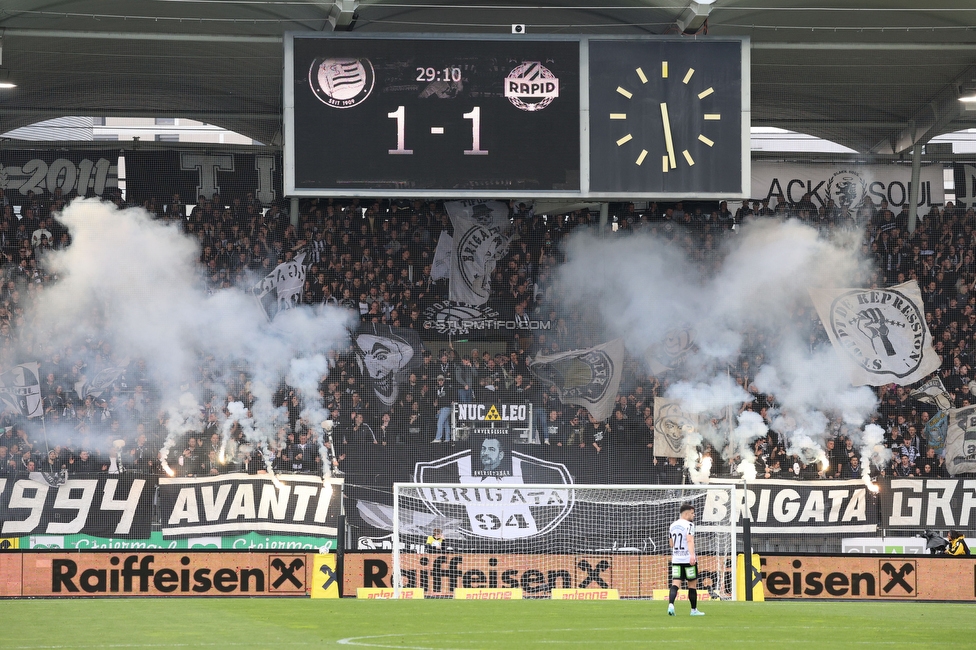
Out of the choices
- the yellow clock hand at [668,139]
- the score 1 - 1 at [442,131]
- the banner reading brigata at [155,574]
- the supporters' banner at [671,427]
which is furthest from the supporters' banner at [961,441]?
the banner reading brigata at [155,574]

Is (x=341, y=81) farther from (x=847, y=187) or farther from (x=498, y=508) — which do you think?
(x=847, y=187)

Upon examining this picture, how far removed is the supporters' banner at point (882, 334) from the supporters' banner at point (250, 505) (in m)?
10.5

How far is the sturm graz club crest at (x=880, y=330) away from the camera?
82.8 ft

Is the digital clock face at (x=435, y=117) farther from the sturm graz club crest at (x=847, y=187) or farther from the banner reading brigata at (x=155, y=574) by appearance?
the sturm graz club crest at (x=847, y=187)

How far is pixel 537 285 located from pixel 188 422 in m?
7.26

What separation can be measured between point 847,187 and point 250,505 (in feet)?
45.6

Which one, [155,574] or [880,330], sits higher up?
[880,330]

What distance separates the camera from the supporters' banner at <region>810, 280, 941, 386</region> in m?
25.2

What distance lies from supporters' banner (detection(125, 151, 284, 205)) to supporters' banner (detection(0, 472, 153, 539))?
236 inches

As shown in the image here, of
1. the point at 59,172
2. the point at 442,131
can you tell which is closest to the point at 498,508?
the point at 442,131

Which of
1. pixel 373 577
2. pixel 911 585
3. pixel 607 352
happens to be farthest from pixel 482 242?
pixel 911 585

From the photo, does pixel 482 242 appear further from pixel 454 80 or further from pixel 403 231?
pixel 454 80

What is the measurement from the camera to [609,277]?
83.9 ft

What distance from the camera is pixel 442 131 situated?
19.2m
